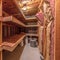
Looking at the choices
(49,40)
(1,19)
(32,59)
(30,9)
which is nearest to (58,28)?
(49,40)

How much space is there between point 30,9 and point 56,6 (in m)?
3.43

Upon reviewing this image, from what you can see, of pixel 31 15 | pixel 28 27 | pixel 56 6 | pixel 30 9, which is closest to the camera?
pixel 56 6

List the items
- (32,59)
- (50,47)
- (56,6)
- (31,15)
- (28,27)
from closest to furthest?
(56,6) → (50,47) → (32,59) → (31,15) → (28,27)

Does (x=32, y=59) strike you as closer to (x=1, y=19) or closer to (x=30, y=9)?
(x=1, y=19)

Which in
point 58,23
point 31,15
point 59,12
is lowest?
point 58,23

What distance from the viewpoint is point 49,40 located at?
1.51 m

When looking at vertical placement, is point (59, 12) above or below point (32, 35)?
above

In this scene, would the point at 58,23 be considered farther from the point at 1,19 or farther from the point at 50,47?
the point at 1,19

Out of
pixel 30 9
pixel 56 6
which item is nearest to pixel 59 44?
pixel 56 6

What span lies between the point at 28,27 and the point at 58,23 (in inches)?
164

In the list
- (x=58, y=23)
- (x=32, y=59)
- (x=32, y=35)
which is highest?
(x=58, y=23)

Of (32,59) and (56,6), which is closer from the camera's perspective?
(56,6)

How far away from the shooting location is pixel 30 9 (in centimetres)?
455

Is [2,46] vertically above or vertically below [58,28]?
below
